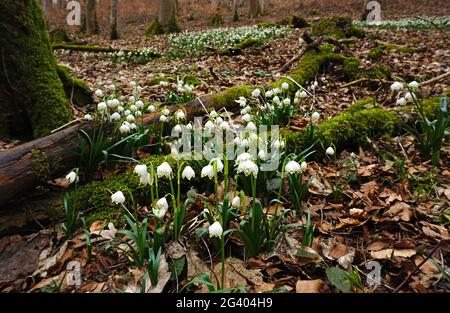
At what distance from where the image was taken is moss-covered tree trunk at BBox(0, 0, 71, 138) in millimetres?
3281

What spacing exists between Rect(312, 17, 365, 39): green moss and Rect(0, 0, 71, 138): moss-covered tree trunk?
800 centimetres

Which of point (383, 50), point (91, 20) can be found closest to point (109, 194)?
point (383, 50)

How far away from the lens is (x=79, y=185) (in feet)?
9.34

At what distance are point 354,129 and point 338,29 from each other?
742cm

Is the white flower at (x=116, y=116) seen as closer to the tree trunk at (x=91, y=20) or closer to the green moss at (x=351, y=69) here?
the green moss at (x=351, y=69)

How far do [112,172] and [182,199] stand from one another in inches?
32.7

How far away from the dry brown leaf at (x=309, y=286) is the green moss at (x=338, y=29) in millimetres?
8934

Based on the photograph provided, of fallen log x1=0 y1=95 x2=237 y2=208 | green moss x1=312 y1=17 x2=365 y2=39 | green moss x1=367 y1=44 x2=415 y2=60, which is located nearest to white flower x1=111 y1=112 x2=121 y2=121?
fallen log x1=0 y1=95 x2=237 y2=208

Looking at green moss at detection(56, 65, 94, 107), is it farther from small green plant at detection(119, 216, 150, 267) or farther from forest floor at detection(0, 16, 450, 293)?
small green plant at detection(119, 216, 150, 267)

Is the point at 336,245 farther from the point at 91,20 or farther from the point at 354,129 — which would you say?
the point at 91,20

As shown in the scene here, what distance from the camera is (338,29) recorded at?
962 centimetres

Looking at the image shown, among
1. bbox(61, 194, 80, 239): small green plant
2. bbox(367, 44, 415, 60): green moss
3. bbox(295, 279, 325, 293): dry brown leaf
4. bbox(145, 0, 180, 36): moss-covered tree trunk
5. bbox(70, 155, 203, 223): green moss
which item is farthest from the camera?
bbox(145, 0, 180, 36): moss-covered tree trunk

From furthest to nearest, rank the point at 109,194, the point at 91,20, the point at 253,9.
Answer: the point at 253,9 < the point at 91,20 < the point at 109,194
